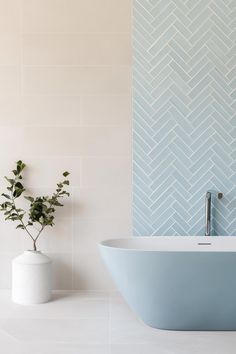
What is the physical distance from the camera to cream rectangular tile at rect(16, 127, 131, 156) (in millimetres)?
2617

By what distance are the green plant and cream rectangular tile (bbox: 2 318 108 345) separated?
0.47 metres

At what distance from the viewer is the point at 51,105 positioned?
262 centimetres

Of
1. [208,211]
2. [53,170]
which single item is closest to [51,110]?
[53,170]

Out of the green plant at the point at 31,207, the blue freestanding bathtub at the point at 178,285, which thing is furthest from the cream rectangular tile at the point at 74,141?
the blue freestanding bathtub at the point at 178,285

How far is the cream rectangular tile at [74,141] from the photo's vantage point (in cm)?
262

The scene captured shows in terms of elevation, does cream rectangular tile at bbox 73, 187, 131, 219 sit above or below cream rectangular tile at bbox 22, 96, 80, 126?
below

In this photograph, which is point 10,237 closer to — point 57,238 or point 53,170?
point 57,238

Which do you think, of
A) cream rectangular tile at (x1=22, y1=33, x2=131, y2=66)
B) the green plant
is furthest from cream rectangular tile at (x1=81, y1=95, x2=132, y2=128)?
the green plant

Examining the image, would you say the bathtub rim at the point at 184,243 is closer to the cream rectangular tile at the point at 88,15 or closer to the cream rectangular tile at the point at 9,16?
the cream rectangular tile at the point at 88,15

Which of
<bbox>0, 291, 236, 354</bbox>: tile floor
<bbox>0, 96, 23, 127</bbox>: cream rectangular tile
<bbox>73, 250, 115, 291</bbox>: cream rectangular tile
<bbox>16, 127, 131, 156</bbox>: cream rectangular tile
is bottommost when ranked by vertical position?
<bbox>0, 291, 236, 354</bbox>: tile floor

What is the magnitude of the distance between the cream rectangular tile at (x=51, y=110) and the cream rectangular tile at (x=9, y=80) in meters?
0.08

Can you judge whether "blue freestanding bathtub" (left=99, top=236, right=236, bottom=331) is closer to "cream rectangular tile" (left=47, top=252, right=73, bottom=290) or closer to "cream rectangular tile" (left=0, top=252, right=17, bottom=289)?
"cream rectangular tile" (left=47, top=252, right=73, bottom=290)

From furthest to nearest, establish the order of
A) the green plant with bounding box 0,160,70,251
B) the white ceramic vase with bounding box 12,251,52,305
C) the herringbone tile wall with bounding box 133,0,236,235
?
the herringbone tile wall with bounding box 133,0,236,235 < the green plant with bounding box 0,160,70,251 < the white ceramic vase with bounding box 12,251,52,305

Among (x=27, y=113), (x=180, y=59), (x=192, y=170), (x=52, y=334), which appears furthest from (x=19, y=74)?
(x=52, y=334)
